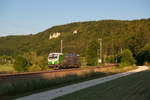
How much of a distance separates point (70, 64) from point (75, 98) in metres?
28.7

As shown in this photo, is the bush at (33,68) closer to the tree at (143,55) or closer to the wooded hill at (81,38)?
the tree at (143,55)

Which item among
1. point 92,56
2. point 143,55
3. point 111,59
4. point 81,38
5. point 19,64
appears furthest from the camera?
point 81,38

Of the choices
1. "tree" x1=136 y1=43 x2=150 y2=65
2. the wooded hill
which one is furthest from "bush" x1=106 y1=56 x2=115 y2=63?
"tree" x1=136 y1=43 x2=150 y2=65

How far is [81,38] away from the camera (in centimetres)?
13638

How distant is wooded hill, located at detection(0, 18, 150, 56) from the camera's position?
105m

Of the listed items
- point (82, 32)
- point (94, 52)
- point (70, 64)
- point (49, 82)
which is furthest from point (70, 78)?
point (82, 32)

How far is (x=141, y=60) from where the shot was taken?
2655 inches

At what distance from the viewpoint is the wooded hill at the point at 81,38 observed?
344 ft

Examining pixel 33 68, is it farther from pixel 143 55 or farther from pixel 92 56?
pixel 143 55

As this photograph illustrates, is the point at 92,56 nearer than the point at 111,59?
Yes

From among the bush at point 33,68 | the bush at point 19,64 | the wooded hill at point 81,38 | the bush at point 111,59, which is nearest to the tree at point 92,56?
the bush at point 111,59

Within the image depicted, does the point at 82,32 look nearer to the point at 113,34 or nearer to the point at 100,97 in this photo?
the point at 113,34

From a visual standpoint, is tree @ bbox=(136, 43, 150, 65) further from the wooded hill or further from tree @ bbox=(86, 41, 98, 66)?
the wooded hill

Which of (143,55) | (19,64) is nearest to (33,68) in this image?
(19,64)
